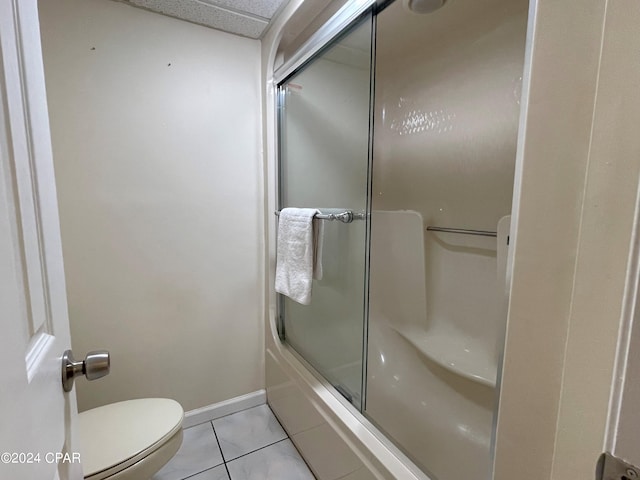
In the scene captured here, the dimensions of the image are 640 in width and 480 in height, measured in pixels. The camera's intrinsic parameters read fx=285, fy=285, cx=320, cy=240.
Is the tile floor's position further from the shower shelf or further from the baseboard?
the shower shelf

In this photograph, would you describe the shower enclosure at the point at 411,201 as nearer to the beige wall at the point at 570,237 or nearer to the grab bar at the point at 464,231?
the grab bar at the point at 464,231

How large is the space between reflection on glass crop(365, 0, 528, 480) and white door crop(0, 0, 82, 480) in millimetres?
945

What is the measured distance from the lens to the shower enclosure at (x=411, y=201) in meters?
1.21

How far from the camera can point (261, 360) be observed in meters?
1.76

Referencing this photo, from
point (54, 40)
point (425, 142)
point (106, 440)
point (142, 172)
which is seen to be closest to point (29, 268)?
point (106, 440)

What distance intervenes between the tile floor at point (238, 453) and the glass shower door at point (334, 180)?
0.45m

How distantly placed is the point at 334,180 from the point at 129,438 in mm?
1335

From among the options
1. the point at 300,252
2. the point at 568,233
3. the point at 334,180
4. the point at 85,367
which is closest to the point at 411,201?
the point at 334,180

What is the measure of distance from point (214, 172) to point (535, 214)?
4.67 feet

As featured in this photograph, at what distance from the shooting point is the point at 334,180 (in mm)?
1428

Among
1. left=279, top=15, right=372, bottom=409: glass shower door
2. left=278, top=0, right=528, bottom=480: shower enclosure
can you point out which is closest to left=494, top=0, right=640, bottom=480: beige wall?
left=278, top=0, right=528, bottom=480: shower enclosure

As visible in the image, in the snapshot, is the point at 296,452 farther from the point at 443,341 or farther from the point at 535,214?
the point at 535,214

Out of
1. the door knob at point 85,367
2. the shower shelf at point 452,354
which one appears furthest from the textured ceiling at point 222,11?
the shower shelf at point 452,354

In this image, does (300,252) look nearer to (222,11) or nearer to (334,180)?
(334,180)
